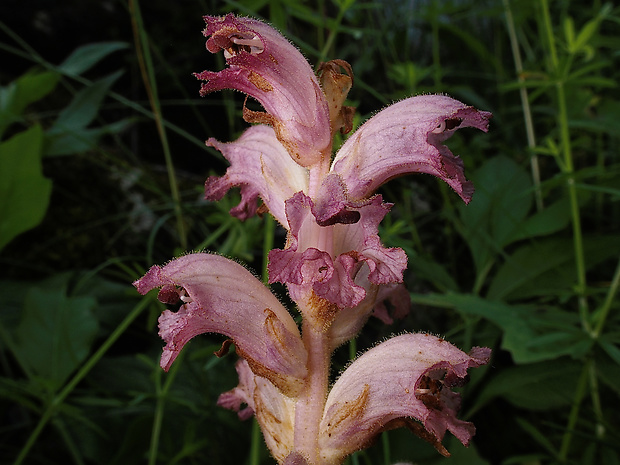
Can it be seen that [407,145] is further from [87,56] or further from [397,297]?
[87,56]

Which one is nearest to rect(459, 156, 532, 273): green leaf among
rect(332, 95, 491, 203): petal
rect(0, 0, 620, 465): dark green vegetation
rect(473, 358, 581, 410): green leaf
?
rect(0, 0, 620, 465): dark green vegetation

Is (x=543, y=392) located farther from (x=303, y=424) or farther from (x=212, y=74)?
(x=212, y=74)

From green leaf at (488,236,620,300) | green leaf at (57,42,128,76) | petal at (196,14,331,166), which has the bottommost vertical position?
green leaf at (488,236,620,300)

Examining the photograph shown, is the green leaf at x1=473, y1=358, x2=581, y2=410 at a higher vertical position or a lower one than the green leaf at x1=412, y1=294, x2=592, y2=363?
lower

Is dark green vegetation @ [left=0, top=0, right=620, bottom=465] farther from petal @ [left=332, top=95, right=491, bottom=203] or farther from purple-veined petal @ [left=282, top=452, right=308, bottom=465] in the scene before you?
petal @ [left=332, top=95, right=491, bottom=203]

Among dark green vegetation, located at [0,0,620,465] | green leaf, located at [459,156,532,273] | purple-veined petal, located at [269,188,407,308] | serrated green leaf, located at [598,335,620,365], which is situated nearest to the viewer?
purple-veined petal, located at [269,188,407,308]

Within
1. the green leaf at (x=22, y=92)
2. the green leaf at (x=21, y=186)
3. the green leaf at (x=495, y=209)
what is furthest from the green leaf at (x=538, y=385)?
the green leaf at (x=22, y=92)

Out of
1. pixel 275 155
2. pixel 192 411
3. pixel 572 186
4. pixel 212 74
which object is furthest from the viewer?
pixel 192 411

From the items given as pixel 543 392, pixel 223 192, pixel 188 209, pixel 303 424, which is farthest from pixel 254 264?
pixel 303 424

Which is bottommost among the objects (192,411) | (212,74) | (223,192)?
(192,411)
